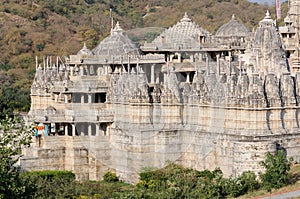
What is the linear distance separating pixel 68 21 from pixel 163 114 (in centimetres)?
7797

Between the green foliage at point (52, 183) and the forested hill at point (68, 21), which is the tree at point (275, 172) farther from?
the forested hill at point (68, 21)

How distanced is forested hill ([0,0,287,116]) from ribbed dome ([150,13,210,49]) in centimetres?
2125

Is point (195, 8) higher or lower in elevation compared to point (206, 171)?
higher

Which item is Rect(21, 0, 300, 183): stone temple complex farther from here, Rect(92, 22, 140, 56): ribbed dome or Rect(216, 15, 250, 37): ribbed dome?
Rect(216, 15, 250, 37): ribbed dome

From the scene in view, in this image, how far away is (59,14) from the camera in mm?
129000

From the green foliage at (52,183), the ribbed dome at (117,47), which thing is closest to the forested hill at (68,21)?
the ribbed dome at (117,47)

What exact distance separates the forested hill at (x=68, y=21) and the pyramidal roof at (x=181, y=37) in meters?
21.3

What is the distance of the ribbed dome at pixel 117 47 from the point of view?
54.0 m

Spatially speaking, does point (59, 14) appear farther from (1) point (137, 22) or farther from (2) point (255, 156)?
(2) point (255, 156)

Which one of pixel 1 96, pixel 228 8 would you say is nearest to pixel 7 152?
pixel 1 96

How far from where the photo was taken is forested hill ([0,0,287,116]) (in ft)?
334

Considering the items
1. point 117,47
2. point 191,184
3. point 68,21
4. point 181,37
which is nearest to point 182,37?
point 181,37

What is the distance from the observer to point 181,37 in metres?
59.3

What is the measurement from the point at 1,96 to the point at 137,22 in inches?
2272
